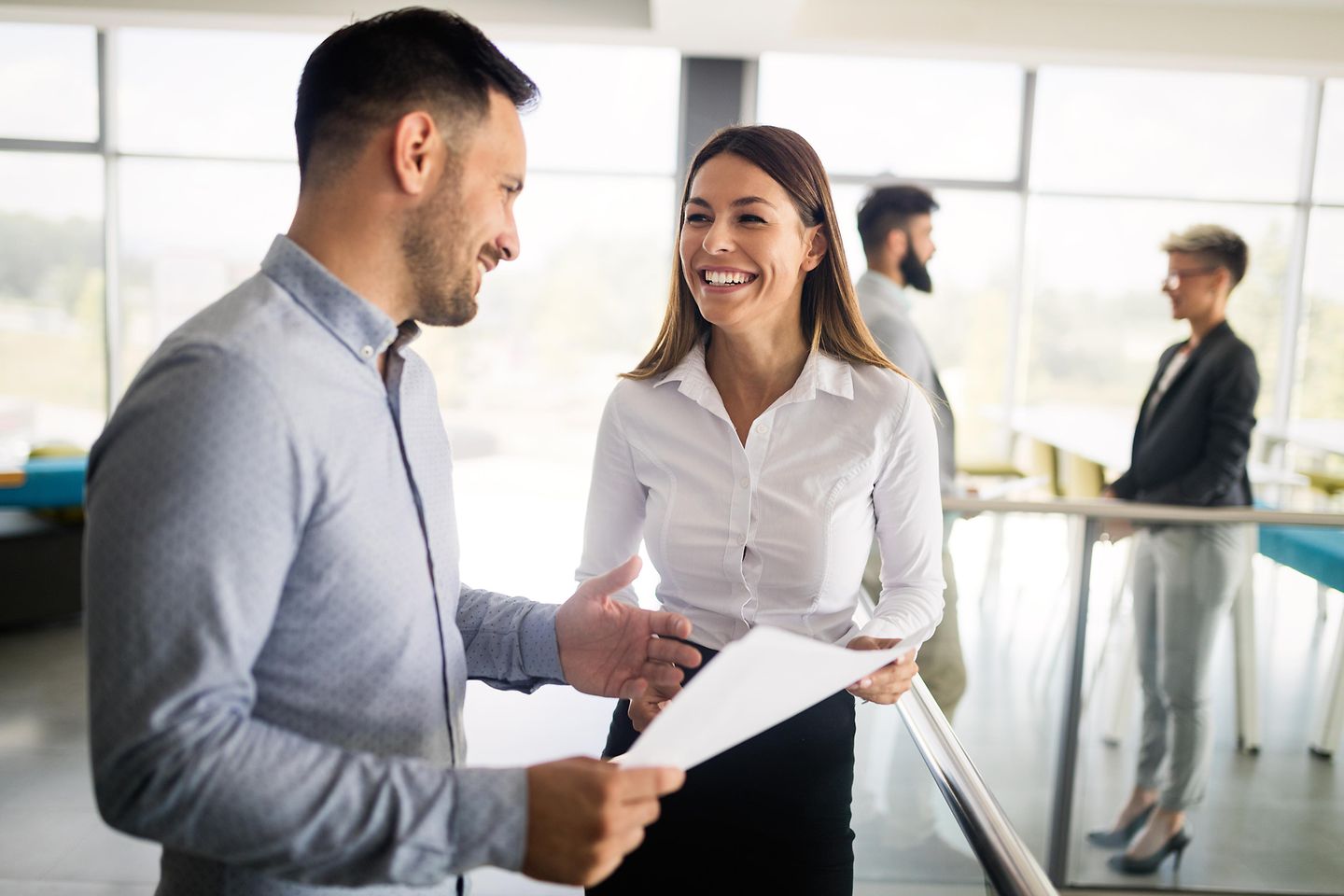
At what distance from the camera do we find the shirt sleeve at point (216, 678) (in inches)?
29.1

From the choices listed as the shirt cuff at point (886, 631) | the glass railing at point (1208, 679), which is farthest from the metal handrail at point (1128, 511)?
the shirt cuff at point (886, 631)

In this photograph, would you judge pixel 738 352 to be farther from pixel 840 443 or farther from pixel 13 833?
pixel 13 833

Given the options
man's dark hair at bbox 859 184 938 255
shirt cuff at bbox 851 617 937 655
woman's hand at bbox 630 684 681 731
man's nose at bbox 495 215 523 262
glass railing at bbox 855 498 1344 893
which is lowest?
glass railing at bbox 855 498 1344 893

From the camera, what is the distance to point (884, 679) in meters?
1.36

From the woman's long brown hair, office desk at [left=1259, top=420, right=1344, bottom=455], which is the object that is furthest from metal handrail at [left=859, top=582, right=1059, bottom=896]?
office desk at [left=1259, top=420, right=1344, bottom=455]

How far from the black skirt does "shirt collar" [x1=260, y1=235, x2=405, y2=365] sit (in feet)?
2.75

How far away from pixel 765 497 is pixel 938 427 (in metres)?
1.40

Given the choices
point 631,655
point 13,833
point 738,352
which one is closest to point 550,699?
point 13,833

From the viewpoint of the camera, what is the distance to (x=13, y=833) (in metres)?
2.87

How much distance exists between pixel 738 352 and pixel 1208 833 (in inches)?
90.9

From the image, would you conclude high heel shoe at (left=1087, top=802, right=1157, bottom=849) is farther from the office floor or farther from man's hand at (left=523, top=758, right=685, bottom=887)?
man's hand at (left=523, top=758, right=685, bottom=887)

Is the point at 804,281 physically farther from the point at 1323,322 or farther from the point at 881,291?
the point at 1323,322

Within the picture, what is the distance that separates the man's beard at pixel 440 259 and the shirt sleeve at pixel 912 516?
2.54ft

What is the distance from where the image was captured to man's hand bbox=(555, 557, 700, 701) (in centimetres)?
120
